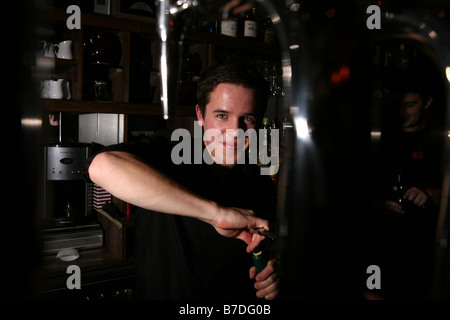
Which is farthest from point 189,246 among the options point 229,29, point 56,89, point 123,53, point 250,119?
point 229,29

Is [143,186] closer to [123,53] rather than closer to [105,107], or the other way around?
[105,107]

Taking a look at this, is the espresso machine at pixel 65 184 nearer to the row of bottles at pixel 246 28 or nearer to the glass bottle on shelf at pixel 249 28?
the row of bottles at pixel 246 28

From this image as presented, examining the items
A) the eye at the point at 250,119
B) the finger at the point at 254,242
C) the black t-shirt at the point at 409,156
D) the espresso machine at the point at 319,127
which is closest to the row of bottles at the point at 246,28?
the eye at the point at 250,119

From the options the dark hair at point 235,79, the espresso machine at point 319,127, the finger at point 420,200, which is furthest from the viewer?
the dark hair at point 235,79

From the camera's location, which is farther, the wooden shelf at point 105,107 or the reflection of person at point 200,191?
the wooden shelf at point 105,107

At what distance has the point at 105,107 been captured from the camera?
1.91m

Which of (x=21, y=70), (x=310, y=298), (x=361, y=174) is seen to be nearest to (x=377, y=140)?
(x=361, y=174)

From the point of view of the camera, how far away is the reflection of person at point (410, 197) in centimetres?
58

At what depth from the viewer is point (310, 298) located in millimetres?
282

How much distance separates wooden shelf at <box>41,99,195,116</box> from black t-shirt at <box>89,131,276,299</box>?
58cm

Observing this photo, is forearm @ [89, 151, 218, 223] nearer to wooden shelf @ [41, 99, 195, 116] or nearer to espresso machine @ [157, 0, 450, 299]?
espresso machine @ [157, 0, 450, 299]

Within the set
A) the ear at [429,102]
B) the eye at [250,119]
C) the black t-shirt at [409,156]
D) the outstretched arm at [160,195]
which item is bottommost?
the outstretched arm at [160,195]

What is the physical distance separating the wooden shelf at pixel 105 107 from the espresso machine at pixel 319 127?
1.49m

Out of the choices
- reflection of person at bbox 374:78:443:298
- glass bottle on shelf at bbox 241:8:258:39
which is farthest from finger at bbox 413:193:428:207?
glass bottle on shelf at bbox 241:8:258:39
